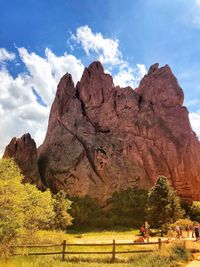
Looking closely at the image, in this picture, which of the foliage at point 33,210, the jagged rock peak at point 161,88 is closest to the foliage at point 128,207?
the jagged rock peak at point 161,88

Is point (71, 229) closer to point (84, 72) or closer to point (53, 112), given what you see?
point (53, 112)

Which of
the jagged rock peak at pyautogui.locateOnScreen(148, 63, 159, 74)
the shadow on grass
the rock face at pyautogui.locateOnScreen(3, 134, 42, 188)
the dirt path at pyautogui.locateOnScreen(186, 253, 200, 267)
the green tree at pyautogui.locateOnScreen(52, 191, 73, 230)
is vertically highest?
the jagged rock peak at pyautogui.locateOnScreen(148, 63, 159, 74)

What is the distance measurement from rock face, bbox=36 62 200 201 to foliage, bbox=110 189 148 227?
235 centimetres

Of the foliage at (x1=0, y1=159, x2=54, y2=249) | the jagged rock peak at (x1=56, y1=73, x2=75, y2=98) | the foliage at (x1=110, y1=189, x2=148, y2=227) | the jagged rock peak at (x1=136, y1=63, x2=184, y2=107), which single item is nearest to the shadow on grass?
the foliage at (x1=110, y1=189, x2=148, y2=227)

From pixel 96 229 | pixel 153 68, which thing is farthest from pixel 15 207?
pixel 153 68

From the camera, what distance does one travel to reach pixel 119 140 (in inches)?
3191

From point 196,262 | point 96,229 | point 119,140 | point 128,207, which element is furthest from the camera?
point 119,140

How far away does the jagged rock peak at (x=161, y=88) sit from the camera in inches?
3369

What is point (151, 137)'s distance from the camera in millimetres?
79875

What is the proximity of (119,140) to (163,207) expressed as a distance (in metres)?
32.9

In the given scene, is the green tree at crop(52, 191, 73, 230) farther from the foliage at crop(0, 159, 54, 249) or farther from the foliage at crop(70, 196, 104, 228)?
the foliage at crop(0, 159, 54, 249)

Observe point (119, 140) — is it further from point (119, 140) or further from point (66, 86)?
point (66, 86)

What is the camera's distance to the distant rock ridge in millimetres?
76500

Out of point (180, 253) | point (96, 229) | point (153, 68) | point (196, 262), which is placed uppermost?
point (153, 68)
